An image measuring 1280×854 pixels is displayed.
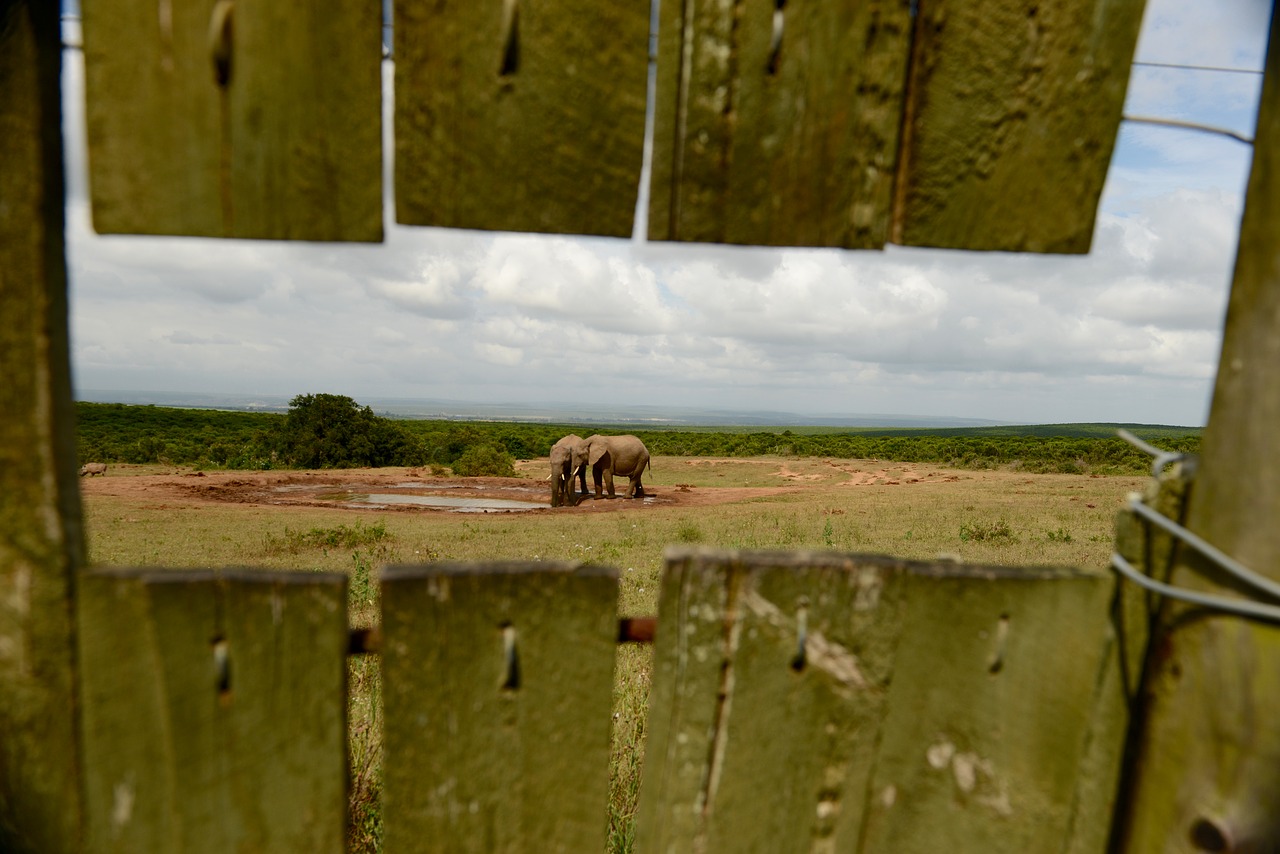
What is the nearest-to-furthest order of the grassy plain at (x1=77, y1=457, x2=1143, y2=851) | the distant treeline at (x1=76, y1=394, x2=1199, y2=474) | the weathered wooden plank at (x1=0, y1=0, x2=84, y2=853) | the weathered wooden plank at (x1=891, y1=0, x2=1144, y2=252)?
the weathered wooden plank at (x1=0, y1=0, x2=84, y2=853), the weathered wooden plank at (x1=891, y1=0, x2=1144, y2=252), the grassy plain at (x1=77, y1=457, x2=1143, y2=851), the distant treeline at (x1=76, y1=394, x2=1199, y2=474)

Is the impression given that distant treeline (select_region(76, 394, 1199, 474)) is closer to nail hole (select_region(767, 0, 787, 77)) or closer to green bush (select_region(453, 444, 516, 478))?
green bush (select_region(453, 444, 516, 478))

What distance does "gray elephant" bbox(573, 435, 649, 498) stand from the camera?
58.7 feet

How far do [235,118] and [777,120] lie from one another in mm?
665

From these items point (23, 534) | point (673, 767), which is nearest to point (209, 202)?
point (23, 534)

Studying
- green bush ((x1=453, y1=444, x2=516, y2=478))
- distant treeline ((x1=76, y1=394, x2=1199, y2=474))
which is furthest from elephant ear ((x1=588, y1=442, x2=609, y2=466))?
distant treeline ((x1=76, y1=394, x2=1199, y2=474))

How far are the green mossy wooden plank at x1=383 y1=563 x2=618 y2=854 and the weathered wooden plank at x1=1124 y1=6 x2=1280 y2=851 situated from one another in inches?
28.8

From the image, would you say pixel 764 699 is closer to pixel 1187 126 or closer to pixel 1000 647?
pixel 1000 647

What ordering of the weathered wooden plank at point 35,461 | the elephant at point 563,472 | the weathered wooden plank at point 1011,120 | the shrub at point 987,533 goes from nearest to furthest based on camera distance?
the weathered wooden plank at point 35,461, the weathered wooden plank at point 1011,120, the shrub at point 987,533, the elephant at point 563,472

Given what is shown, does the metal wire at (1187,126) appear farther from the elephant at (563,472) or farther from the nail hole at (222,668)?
the elephant at (563,472)

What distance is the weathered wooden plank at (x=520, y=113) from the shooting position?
885 millimetres

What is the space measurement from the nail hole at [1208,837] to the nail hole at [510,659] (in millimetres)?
876

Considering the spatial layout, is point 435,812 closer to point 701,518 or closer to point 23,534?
point 23,534

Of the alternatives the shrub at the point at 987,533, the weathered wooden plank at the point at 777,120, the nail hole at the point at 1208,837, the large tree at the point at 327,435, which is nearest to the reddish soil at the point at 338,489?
the large tree at the point at 327,435

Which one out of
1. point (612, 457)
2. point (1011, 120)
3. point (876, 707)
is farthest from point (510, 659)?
point (612, 457)
